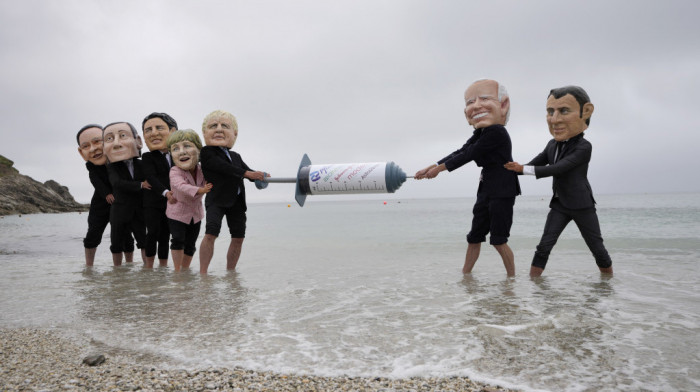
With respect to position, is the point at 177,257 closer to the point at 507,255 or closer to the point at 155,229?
the point at 155,229

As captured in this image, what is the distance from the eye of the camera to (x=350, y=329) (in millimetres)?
2938

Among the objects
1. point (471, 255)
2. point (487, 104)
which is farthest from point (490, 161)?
point (471, 255)

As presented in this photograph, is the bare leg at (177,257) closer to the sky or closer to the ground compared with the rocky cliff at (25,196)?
closer to the ground

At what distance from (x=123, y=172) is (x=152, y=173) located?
2.08 ft

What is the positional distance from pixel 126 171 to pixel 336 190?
314cm

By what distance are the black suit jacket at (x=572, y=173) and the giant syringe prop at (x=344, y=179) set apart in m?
1.60

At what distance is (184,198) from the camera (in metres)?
5.35

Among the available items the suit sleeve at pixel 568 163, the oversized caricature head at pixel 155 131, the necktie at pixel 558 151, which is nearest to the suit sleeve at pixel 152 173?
the oversized caricature head at pixel 155 131

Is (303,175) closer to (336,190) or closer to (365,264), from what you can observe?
(336,190)

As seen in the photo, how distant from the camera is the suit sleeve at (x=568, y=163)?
4.38 meters

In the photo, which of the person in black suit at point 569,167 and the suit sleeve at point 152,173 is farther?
the suit sleeve at point 152,173

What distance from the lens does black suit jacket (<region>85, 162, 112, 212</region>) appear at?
243 inches

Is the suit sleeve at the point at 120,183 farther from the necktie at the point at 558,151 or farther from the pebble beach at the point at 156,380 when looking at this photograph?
the necktie at the point at 558,151

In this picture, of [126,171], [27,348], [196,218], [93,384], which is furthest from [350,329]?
[126,171]
